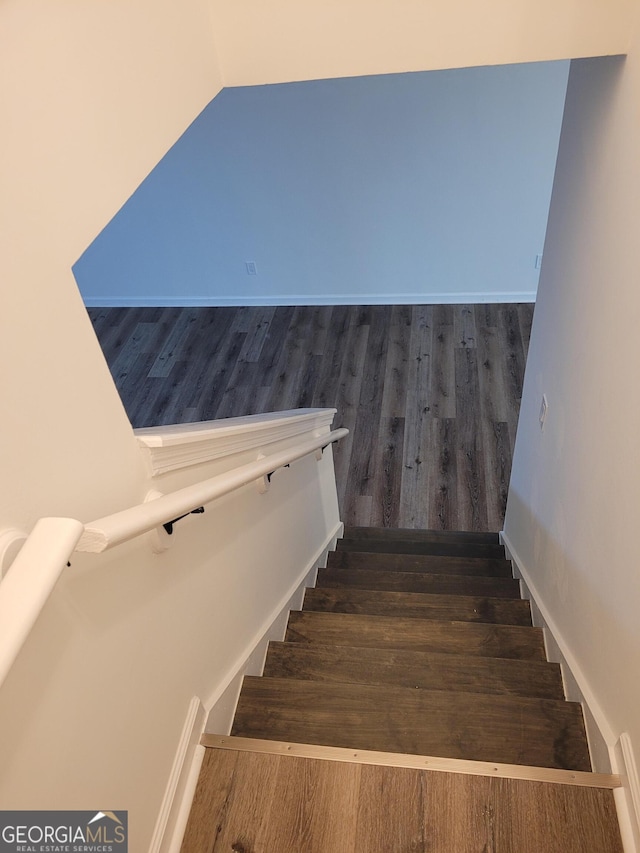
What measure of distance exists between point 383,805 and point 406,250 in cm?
444

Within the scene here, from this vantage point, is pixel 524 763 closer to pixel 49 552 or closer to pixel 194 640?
pixel 194 640

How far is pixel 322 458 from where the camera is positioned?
140 inches

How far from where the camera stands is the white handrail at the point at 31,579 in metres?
0.74

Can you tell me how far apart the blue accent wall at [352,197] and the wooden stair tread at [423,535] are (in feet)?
7.71

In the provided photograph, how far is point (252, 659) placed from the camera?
6.79 ft

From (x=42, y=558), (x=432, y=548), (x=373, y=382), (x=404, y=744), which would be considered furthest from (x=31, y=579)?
(x=373, y=382)

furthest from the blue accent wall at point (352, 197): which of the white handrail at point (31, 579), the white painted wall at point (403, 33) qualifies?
the white handrail at point (31, 579)

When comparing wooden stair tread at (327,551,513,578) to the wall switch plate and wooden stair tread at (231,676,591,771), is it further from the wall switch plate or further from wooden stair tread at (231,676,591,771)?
wooden stair tread at (231,676,591,771)

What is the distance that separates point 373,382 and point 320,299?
113 cm

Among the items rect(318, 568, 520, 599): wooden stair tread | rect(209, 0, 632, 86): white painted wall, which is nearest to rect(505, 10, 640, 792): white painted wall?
rect(209, 0, 632, 86): white painted wall

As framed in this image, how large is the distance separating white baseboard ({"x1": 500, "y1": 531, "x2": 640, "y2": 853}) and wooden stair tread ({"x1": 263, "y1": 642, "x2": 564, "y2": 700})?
9 cm

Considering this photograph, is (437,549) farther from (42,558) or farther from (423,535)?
(42,558)

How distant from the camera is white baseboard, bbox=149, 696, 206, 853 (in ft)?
4.47

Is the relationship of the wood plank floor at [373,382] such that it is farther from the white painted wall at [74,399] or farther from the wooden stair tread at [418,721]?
the white painted wall at [74,399]
